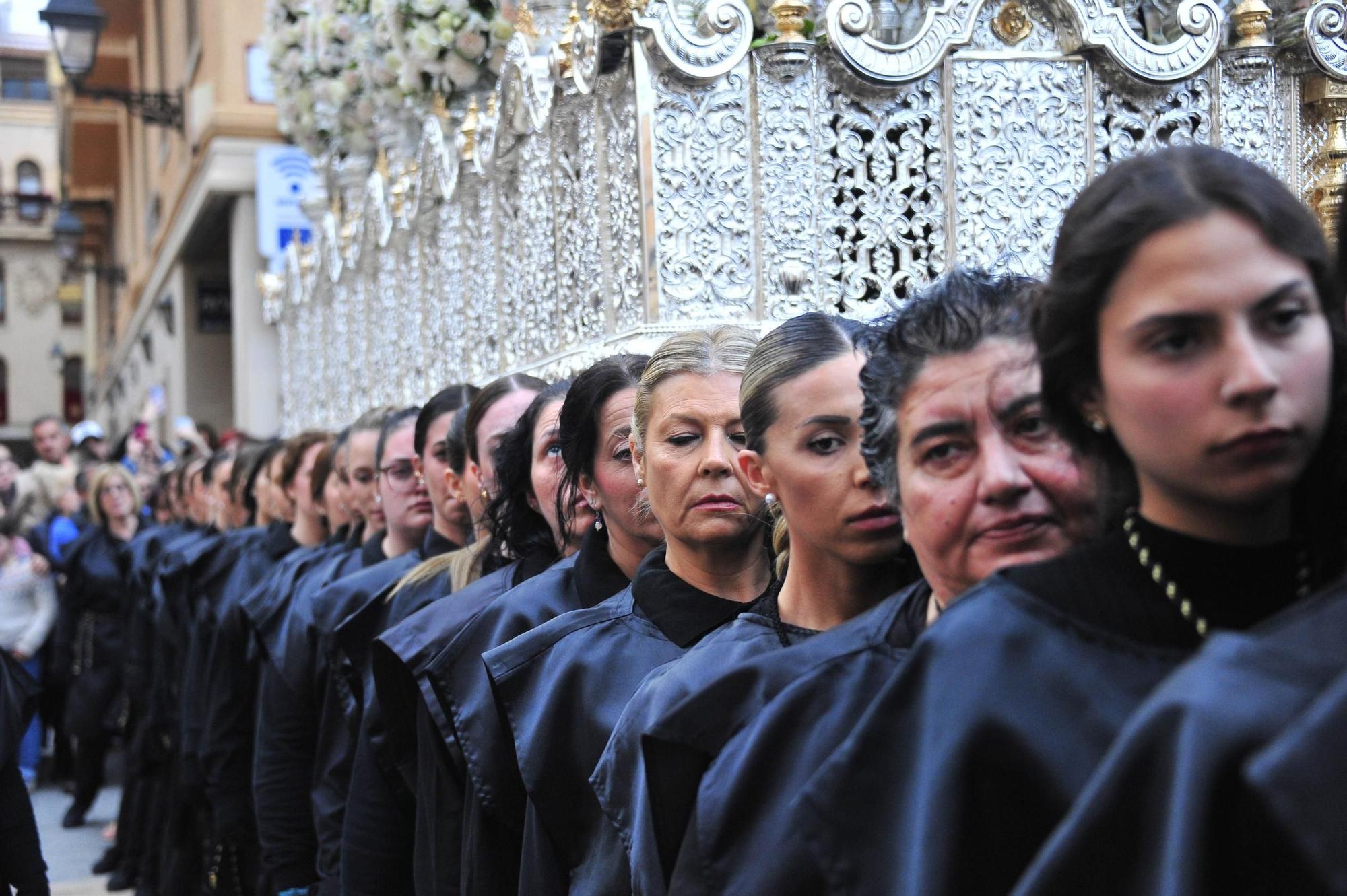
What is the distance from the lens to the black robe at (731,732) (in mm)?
2137

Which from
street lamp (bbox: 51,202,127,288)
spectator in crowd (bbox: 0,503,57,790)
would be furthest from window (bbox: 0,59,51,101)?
spectator in crowd (bbox: 0,503,57,790)

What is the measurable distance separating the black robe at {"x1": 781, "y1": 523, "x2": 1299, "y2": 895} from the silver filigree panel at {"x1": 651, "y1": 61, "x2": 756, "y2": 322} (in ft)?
8.86

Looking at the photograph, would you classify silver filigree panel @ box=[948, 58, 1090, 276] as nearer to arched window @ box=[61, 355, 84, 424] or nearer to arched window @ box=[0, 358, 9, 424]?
arched window @ box=[0, 358, 9, 424]

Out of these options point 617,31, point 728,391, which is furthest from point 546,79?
point 728,391

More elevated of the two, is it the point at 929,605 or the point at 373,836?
the point at 929,605

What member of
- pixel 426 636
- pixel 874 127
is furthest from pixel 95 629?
pixel 874 127

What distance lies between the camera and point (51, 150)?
4753cm

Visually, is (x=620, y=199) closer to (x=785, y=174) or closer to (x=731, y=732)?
(x=785, y=174)

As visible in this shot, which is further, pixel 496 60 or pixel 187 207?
pixel 187 207

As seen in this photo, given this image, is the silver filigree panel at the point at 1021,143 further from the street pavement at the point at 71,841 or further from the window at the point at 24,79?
the window at the point at 24,79

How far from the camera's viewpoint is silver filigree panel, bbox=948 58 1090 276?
445 centimetres

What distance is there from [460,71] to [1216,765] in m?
6.23

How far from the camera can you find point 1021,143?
14.7 feet

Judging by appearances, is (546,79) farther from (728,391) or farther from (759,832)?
(759,832)
